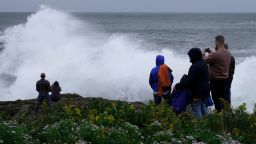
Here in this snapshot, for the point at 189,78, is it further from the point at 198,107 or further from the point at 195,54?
the point at 198,107

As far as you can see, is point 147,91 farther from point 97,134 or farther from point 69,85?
point 97,134

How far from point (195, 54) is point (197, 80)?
0.42m

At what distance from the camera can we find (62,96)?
49.7 feet

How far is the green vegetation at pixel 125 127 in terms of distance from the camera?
621cm

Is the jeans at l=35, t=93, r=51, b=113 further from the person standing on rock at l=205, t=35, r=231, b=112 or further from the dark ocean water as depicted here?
the dark ocean water

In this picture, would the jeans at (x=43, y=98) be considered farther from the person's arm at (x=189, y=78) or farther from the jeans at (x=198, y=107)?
the person's arm at (x=189, y=78)

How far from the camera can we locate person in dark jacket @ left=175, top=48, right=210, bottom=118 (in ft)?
27.3

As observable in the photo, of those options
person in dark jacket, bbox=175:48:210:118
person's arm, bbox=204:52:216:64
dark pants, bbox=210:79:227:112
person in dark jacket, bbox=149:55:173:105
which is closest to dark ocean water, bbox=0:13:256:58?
person in dark jacket, bbox=149:55:173:105

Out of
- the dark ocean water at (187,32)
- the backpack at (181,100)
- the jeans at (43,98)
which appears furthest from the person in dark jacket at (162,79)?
the dark ocean water at (187,32)

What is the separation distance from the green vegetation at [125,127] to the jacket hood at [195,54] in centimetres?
92

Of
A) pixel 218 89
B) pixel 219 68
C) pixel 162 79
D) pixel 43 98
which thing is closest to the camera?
pixel 219 68

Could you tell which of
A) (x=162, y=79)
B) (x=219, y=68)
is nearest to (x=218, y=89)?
(x=219, y=68)

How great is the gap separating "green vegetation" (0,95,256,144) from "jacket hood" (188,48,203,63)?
0.92 m

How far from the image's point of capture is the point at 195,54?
27.3ft
